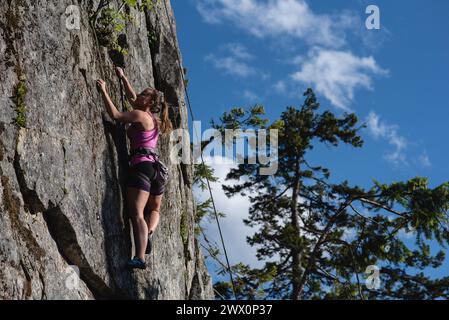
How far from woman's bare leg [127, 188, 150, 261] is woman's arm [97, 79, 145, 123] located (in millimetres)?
1039

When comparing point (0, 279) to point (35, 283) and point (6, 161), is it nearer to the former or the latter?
point (35, 283)

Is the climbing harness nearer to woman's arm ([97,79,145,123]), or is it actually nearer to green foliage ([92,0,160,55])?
woman's arm ([97,79,145,123])

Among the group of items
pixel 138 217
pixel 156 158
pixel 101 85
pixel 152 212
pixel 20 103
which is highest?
pixel 101 85

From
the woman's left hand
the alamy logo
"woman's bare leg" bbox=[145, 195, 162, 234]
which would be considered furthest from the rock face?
the alamy logo

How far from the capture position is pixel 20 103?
24.4ft

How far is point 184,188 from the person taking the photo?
41.4 ft

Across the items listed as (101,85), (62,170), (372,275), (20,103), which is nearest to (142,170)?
(101,85)

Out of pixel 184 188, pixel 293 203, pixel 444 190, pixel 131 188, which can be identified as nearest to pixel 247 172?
pixel 293 203

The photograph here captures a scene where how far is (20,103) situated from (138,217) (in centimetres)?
246

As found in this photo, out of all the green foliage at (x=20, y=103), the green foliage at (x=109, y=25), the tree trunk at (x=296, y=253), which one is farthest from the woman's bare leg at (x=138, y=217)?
the tree trunk at (x=296, y=253)

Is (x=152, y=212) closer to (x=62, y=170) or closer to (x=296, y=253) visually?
(x=62, y=170)

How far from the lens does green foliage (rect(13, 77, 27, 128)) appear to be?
738cm

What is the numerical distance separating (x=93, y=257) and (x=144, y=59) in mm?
4362
